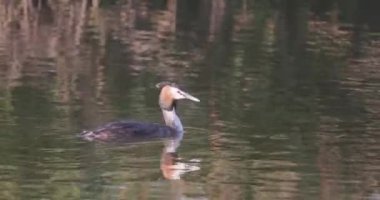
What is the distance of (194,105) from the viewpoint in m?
18.5

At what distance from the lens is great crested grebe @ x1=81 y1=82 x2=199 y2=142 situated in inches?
607

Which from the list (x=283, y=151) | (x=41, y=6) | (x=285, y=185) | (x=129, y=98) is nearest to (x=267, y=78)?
(x=129, y=98)

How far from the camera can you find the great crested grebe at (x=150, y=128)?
607 inches

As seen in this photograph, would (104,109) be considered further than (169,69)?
No

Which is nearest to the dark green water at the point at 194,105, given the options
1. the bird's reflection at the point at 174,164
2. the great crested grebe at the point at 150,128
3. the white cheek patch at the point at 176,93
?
the bird's reflection at the point at 174,164

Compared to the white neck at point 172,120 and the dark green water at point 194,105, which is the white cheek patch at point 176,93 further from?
the dark green water at point 194,105

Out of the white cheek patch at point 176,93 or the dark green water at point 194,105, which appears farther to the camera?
the white cheek patch at point 176,93

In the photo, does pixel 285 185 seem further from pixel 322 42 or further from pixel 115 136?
pixel 322 42

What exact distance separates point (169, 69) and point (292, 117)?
5683mm

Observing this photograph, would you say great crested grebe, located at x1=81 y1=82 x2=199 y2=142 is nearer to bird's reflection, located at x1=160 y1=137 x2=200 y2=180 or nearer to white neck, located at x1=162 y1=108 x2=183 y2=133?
white neck, located at x1=162 y1=108 x2=183 y2=133

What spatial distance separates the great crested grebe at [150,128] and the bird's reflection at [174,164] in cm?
37

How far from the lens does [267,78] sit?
864 inches

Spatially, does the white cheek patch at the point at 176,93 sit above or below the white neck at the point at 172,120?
above

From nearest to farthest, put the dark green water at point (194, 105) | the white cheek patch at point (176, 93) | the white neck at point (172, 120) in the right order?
the dark green water at point (194, 105)
the white neck at point (172, 120)
the white cheek patch at point (176, 93)
